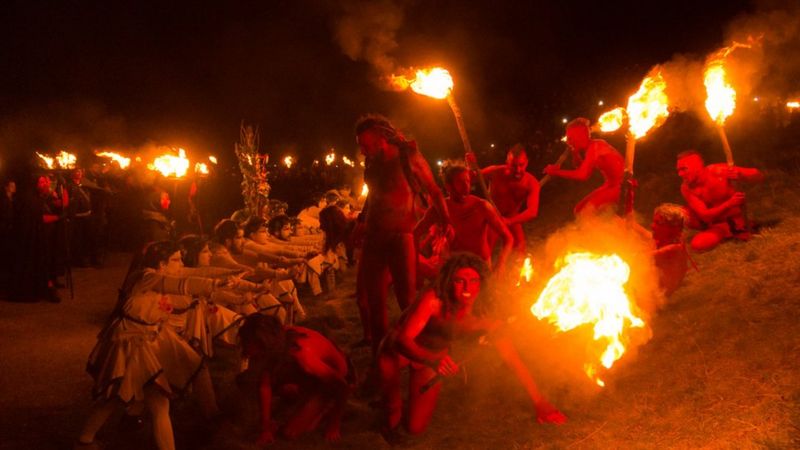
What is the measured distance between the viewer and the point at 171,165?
1345 cm

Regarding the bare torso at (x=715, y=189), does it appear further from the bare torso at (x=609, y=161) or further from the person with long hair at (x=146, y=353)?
the person with long hair at (x=146, y=353)

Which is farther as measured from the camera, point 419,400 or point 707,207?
point 707,207

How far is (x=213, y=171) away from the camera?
21.6 meters

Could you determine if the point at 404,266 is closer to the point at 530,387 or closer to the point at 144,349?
the point at 530,387

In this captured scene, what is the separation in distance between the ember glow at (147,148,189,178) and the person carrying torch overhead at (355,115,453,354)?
8985 millimetres

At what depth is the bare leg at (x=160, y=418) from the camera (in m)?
4.16

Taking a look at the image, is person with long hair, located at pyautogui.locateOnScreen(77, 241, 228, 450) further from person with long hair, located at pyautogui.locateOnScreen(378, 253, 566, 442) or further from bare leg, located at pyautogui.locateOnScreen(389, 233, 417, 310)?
bare leg, located at pyautogui.locateOnScreen(389, 233, 417, 310)

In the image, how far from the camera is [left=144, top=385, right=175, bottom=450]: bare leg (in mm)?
4160

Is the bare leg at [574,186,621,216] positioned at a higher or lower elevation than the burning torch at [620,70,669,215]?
lower

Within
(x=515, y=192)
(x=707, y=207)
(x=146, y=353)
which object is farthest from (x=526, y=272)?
(x=146, y=353)

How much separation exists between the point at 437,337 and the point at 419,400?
0.54 metres

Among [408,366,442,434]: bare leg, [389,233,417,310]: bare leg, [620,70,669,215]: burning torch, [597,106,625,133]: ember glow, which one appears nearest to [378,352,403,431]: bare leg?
[408,366,442,434]: bare leg

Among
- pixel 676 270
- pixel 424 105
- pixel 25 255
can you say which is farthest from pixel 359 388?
pixel 424 105

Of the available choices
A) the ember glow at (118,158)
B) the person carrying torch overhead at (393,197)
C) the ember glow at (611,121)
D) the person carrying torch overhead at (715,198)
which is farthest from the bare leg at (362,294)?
the ember glow at (118,158)
